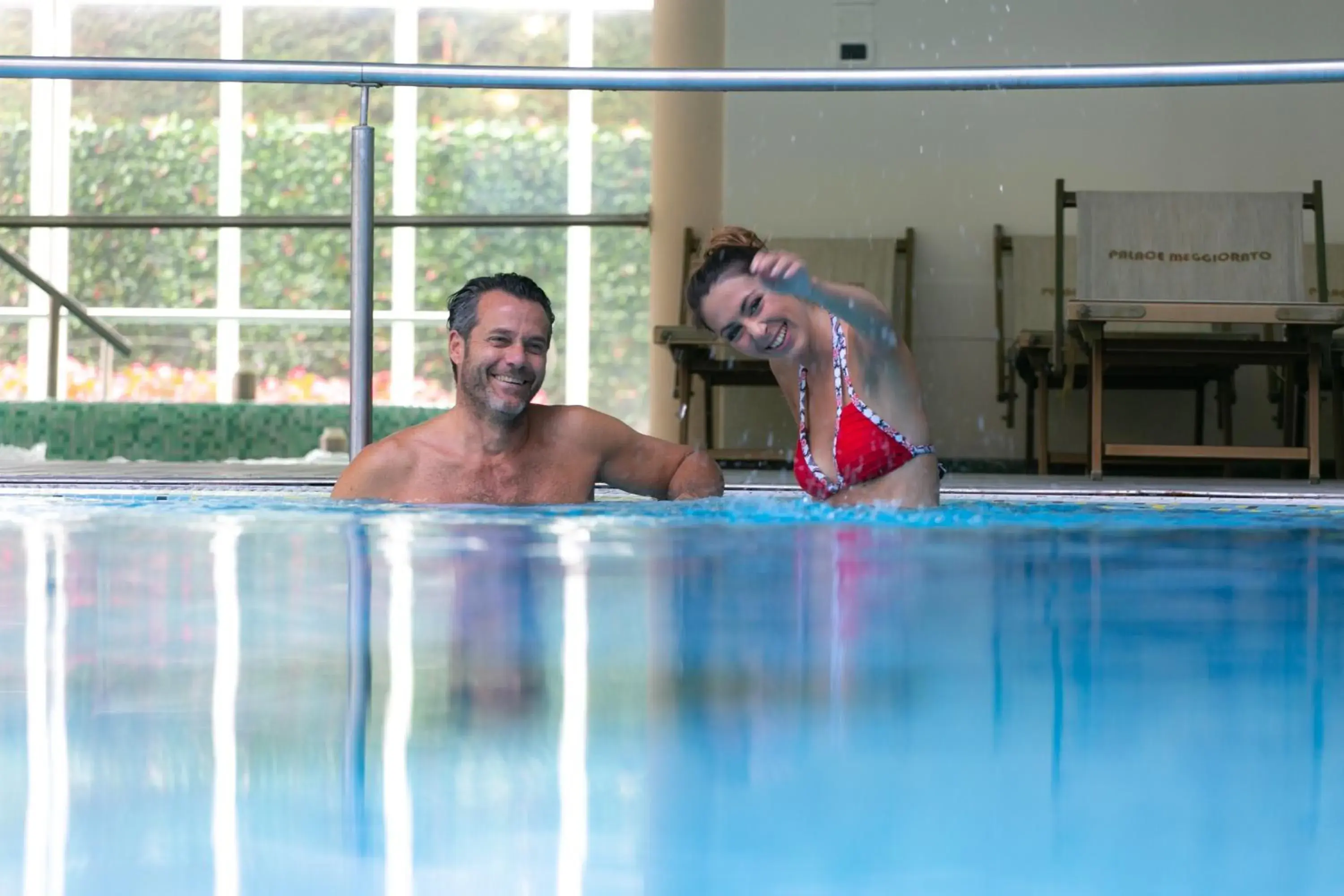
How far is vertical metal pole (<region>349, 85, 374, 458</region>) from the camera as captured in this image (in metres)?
2.71

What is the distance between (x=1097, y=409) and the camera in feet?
14.2

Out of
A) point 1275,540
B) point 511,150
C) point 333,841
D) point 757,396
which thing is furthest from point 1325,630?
point 511,150

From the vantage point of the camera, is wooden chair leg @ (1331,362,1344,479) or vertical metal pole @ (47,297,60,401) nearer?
wooden chair leg @ (1331,362,1344,479)

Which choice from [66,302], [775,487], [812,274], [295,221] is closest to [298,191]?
[295,221]

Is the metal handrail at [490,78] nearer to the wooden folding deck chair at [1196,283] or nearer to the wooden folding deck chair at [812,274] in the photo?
the wooden folding deck chair at [1196,283]

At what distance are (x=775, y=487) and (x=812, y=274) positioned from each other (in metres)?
2.34

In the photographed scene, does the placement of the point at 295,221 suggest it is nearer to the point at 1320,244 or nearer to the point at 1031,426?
the point at 1031,426

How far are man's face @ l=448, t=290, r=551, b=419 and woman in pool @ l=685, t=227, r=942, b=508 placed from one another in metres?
0.31

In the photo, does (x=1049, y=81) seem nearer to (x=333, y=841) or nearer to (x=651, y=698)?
(x=651, y=698)

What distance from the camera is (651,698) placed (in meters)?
0.75

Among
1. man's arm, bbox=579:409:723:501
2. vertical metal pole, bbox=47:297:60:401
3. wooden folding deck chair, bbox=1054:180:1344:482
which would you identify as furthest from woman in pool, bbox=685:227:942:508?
vertical metal pole, bbox=47:297:60:401

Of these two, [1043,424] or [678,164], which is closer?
[1043,424]

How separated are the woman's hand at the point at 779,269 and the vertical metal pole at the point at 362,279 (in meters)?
0.92

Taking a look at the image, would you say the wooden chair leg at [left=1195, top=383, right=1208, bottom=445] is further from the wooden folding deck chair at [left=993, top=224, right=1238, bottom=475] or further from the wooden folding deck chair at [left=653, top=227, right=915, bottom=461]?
the wooden folding deck chair at [left=653, top=227, right=915, bottom=461]
